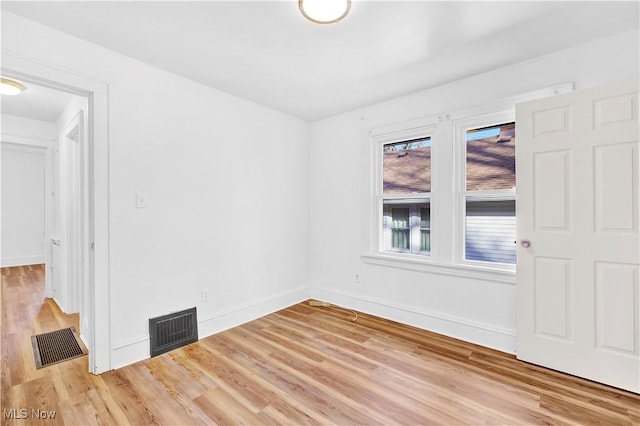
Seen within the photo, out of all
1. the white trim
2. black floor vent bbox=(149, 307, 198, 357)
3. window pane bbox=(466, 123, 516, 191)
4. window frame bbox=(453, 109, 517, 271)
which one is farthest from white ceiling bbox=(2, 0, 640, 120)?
the white trim

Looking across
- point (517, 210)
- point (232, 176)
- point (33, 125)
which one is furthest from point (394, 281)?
point (33, 125)

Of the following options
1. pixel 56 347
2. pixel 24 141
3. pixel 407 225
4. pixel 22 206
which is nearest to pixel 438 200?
pixel 407 225

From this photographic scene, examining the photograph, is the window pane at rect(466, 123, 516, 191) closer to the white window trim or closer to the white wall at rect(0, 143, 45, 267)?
the white window trim

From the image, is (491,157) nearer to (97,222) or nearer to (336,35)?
(336,35)

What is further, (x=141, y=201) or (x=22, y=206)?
(x=22, y=206)

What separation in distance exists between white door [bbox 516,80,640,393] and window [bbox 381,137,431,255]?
0.95m

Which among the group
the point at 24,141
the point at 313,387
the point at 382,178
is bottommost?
the point at 313,387

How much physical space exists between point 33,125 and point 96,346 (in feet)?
12.7

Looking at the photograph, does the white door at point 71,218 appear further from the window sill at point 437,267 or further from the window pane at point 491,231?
the window pane at point 491,231

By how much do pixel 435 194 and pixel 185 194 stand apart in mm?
2538

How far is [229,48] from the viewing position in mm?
2320

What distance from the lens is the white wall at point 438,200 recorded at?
235 cm

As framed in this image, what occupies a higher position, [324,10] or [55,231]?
[324,10]

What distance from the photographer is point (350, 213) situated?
12.5 feet
